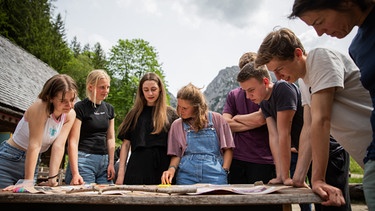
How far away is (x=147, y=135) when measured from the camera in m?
3.10

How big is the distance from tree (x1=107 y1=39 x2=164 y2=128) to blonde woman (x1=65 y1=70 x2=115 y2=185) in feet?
67.5

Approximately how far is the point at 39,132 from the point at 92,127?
0.92 meters

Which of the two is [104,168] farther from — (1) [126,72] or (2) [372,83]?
(1) [126,72]

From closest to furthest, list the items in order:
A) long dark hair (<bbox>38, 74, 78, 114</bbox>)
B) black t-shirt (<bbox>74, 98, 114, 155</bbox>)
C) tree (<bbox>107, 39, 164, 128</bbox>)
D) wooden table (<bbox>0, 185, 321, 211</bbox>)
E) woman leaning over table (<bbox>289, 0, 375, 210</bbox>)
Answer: woman leaning over table (<bbox>289, 0, 375, 210</bbox>) < wooden table (<bbox>0, 185, 321, 211</bbox>) < long dark hair (<bbox>38, 74, 78, 114</bbox>) < black t-shirt (<bbox>74, 98, 114, 155</bbox>) < tree (<bbox>107, 39, 164, 128</bbox>)

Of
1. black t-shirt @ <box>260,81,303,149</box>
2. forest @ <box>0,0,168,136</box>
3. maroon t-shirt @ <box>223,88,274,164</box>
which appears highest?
forest @ <box>0,0,168,136</box>

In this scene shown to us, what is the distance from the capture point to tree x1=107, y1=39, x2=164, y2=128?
2416 cm

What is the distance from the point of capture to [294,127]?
8.91 feet

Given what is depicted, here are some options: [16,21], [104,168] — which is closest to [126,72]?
[16,21]

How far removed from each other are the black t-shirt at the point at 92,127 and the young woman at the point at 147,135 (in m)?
0.27

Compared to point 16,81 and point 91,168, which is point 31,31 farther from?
point 91,168

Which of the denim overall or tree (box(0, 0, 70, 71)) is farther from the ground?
tree (box(0, 0, 70, 71))

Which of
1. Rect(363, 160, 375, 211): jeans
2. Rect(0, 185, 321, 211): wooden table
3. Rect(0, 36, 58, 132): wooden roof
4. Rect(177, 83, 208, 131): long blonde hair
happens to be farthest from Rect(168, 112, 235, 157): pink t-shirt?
Rect(0, 36, 58, 132): wooden roof

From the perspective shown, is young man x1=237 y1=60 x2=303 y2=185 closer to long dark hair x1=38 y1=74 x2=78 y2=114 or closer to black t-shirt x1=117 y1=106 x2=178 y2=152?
black t-shirt x1=117 y1=106 x2=178 y2=152

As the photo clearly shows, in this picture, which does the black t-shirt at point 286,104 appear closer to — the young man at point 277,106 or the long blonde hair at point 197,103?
the young man at point 277,106
